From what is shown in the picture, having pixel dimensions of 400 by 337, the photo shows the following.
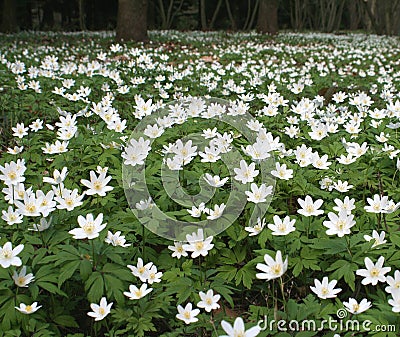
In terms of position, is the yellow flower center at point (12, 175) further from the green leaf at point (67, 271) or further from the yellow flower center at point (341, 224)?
the yellow flower center at point (341, 224)

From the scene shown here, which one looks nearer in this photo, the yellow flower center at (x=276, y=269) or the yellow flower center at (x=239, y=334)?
the yellow flower center at (x=239, y=334)

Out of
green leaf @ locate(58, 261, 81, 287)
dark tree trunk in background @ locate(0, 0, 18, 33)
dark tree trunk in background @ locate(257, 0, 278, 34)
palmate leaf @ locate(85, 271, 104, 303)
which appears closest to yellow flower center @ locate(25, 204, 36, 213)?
green leaf @ locate(58, 261, 81, 287)

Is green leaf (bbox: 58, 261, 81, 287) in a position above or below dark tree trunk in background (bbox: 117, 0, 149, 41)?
below

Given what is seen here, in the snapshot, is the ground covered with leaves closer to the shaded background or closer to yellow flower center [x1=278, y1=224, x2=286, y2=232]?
yellow flower center [x1=278, y1=224, x2=286, y2=232]

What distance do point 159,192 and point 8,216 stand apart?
85 centimetres

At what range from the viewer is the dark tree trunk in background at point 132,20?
12.1m

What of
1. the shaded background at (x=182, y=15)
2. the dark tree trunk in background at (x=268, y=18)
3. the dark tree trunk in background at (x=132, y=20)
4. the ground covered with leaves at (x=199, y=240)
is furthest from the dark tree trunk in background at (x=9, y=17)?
the ground covered with leaves at (x=199, y=240)

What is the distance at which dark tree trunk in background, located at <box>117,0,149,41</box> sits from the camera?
12.1 m

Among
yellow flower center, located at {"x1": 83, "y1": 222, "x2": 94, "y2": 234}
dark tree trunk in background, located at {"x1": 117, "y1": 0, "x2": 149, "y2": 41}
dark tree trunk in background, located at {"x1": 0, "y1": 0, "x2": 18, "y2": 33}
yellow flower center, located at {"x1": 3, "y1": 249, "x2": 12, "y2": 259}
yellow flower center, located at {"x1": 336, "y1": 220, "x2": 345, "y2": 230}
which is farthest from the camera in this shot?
dark tree trunk in background, located at {"x1": 0, "y1": 0, "x2": 18, "y2": 33}

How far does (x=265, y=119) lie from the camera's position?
14.3 feet

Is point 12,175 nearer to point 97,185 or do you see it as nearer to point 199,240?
point 97,185

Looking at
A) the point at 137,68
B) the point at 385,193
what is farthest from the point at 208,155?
the point at 137,68

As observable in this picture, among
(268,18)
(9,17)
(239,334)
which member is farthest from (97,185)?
(9,17)

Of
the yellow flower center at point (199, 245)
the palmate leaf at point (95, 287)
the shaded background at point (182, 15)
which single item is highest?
the shaded background at point (182, 15)
